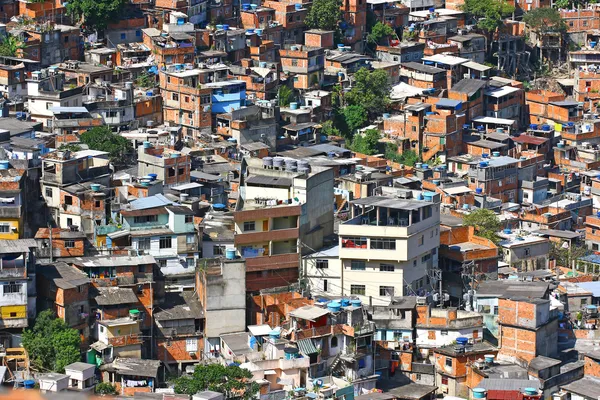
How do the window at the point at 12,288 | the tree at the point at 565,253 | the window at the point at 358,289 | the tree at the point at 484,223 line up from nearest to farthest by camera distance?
the window at the point at 12,288, the window at the point at 358,289, the tree at the point at 484,223, the tree at the point at 565,253

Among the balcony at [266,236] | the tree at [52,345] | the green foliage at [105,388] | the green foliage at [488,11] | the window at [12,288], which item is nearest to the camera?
the green foliage at [105,388]

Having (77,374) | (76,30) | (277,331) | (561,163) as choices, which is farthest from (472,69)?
(77,374)

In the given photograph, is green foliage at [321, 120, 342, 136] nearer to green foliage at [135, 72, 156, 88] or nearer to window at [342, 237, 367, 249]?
green foliage at [135, 72, 156, 88]

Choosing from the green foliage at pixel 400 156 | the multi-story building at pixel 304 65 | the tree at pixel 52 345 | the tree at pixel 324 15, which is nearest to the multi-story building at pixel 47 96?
the multi-story building at pixel 304 65

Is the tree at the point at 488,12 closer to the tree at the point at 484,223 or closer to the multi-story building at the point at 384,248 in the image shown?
the tree at the point at 484,223

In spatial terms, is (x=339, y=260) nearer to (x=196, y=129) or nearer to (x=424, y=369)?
(x=424, y=369)

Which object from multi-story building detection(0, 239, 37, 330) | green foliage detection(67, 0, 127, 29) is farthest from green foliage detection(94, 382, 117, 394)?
green foliage detection(67, 0, 127, 29)
